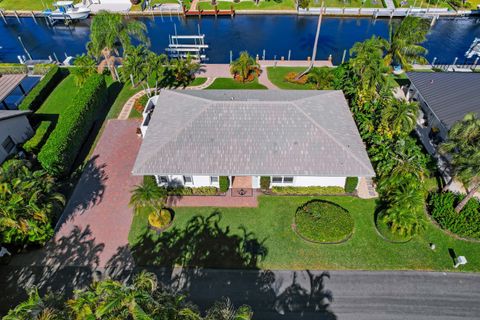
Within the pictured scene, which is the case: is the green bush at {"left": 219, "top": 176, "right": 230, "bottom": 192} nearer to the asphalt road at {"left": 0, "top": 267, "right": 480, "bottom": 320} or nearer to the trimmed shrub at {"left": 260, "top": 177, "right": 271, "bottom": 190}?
the trimmed shrub at {"left": 260, "top": 177, "right": 271, "bottom": 190}

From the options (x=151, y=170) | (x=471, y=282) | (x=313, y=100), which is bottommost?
(x=471, y=282)

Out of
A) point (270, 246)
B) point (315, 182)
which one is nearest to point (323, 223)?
point (315, 182)

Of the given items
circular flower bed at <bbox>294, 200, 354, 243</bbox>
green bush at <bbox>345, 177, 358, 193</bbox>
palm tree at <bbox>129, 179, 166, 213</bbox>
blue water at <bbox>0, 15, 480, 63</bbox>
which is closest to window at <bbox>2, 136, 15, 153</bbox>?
palm tree at <bbox>129, 179, 166, 213</bbox>

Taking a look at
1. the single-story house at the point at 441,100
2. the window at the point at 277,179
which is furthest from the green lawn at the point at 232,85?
the single-story house at the point at 441,100

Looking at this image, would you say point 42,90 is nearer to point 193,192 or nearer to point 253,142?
point 193,192

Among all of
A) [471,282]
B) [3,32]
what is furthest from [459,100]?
[3,32]

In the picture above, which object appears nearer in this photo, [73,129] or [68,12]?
[73,129]

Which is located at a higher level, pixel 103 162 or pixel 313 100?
pixel 313 100

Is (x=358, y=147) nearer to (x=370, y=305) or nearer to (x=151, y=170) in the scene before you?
(x=370, y=305)
